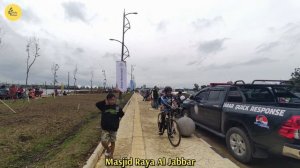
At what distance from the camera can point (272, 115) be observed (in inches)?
212

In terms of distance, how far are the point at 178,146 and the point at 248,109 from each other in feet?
8.09

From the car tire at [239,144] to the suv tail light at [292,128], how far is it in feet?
3.84

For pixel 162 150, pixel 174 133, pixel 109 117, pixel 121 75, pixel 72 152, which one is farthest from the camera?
pixel 121 75

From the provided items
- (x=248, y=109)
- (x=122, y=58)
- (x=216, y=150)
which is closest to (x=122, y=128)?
(x=216, y=150)

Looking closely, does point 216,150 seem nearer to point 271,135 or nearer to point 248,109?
point 248,109

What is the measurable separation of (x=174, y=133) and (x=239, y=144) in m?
2.10

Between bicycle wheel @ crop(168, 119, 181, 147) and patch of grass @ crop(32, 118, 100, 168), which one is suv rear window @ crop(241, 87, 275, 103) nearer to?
bicycle wheel @ crop(168, 119, 181, 147)

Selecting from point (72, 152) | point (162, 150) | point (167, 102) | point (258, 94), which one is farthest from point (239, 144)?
point (72, 152)

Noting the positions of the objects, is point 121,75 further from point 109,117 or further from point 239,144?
point 239,144

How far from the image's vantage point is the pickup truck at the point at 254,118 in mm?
5039

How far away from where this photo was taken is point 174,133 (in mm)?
8086

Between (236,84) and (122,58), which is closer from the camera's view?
(236,84)

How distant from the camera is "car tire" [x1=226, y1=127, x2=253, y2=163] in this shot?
6149 millimetres

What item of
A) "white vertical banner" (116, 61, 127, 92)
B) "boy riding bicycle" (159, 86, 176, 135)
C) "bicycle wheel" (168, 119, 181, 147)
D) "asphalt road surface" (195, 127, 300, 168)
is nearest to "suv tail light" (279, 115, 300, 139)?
"asphalt road surface" (195, 127, 300, 168)
